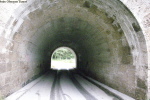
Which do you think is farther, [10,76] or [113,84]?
[113,84]

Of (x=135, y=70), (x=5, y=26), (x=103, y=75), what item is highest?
(x=5, y=26)

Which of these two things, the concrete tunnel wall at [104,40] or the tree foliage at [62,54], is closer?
the concrete tunnel wall at [104,40]

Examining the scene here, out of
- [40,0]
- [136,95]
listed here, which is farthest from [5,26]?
[136,95]

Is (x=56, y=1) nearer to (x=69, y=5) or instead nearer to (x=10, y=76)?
(x=69, y=5)

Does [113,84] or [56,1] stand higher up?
[56,1]

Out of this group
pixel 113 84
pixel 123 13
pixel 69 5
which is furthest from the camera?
pixel 113 84

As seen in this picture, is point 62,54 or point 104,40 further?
point 62,54

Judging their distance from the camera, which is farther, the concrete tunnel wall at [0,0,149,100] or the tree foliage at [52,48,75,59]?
the tree foliage at [52,48,75,59]

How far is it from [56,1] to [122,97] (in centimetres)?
368

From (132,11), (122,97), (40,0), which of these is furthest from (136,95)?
(40,0)

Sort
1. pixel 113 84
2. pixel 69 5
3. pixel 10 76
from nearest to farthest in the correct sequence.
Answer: pixel 10 76
pixel 69 5
pixel 113 84

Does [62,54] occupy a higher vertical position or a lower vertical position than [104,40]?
higher

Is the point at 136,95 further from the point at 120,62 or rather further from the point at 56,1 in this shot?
the point at 56,1

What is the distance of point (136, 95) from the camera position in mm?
3758
